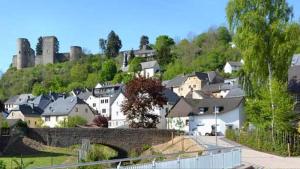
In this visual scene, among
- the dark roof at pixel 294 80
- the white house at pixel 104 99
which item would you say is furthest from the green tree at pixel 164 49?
the dark roof at pixel 294 80

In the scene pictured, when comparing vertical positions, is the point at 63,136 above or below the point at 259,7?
below

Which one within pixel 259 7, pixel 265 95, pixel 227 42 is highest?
pixel 227 42

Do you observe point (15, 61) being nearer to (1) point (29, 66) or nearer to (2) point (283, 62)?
(1) point (29, 66)

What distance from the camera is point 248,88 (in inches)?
1909

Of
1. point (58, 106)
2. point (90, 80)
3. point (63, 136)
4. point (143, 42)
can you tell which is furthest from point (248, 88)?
point (143, 42)

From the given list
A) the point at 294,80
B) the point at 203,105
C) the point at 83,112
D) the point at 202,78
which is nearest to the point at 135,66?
the point at 202,78

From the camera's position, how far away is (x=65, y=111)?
99312 millimetres

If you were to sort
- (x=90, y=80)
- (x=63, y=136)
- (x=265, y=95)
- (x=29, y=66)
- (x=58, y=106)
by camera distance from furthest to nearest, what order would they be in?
(x=29, y=66) → (x=90, y=80) → (x=58, y=106) → (x=63, y=136) → (x=265, y=95)

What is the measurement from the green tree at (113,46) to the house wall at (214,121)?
387 feet

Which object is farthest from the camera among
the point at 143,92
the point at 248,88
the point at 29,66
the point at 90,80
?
the point at 29,66

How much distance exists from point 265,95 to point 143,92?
986 inches

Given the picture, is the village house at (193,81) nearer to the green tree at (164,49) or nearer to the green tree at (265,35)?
the green tree at (164,49)

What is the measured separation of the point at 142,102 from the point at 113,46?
122m

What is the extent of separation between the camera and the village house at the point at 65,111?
3880 inches
